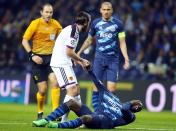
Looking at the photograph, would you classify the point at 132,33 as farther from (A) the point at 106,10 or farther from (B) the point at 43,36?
(B) the point at 43,36

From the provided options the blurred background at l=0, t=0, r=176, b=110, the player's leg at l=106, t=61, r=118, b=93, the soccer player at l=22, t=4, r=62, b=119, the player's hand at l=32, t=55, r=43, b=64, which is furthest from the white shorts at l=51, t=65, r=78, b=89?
the blurred background at l=0, t=0, r=176, b=110

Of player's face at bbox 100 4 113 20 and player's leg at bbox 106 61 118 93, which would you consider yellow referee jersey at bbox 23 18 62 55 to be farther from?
player's leg at bbox 106 61 118 93

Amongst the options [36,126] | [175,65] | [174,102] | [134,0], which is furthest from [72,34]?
[134,0]

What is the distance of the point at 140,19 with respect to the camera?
89.2 ft

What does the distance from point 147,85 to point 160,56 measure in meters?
1.90

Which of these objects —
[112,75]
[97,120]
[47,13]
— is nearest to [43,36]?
[47,13]

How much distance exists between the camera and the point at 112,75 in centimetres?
1592

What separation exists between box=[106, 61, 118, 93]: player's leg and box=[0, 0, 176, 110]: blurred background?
749cm

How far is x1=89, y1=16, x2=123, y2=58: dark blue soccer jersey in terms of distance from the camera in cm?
1592

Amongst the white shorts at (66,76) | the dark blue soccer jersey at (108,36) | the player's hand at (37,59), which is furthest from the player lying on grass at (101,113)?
the dark blue soccer jersey at (108,36)

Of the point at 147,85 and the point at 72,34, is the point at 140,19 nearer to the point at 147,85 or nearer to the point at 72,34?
the point at 147,85

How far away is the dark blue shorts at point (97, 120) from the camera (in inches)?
486

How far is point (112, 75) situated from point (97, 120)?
3.64m

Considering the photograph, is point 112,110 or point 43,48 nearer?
point 112,110
